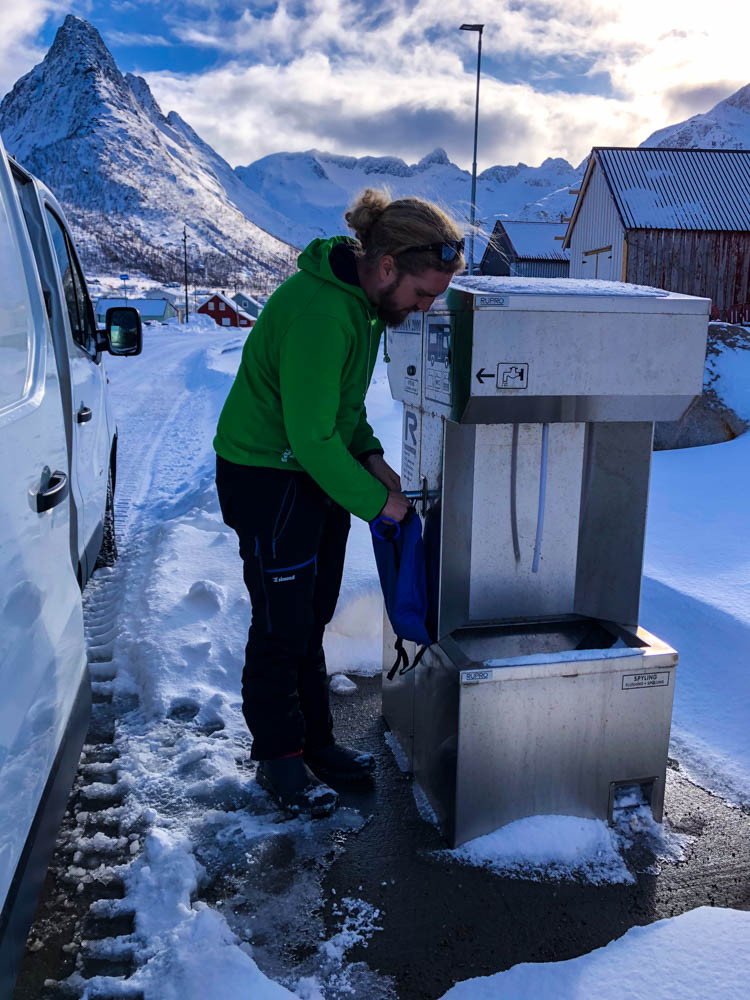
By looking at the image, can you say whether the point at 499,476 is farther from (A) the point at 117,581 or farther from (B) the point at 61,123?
(B) the point at 61,123

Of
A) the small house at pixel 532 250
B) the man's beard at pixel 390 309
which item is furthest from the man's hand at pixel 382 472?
the small house at pixel 532 250

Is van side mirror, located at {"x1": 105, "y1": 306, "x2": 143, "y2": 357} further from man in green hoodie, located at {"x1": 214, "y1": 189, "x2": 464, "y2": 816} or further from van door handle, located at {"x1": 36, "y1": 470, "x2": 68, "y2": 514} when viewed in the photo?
van door handle, located at {"x1": 36, "y1": 470, "x2": 68, "y2": 514}

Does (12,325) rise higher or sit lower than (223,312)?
lower

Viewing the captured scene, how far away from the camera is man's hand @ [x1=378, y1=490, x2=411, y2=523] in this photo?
92.8 inches

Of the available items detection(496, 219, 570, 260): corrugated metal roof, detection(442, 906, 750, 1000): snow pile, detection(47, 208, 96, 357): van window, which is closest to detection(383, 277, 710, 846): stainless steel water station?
detection(442, 906, 750, 1000): snow pile

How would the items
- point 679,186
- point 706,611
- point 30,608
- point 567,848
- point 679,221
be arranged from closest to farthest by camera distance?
point 30,608
point 567,848
point 706,611
point 679,221
point 679,186

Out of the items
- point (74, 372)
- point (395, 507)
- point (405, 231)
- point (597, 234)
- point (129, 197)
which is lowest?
point (395, 507)

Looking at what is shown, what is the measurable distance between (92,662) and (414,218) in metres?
2.52

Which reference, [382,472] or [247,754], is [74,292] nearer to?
[382,472]

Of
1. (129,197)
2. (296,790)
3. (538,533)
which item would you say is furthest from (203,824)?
(129,197)

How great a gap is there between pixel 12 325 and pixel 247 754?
1.75 metres

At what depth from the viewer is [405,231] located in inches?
88.8

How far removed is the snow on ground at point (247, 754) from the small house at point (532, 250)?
30.2 meters

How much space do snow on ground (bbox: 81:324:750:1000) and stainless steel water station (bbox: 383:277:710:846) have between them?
0.77 ft
